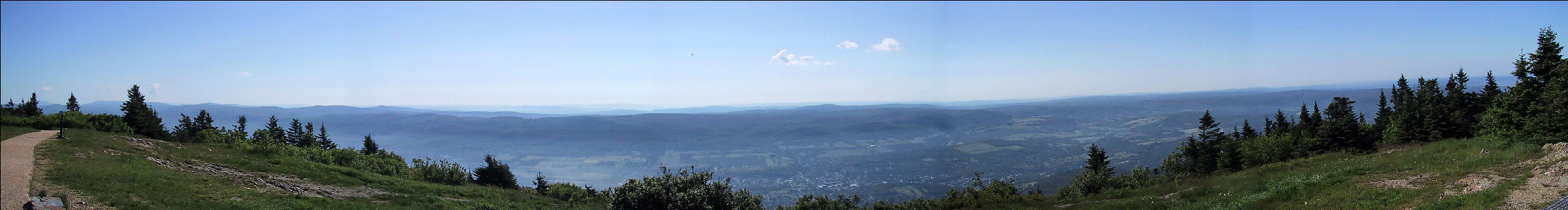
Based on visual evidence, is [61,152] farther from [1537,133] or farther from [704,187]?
[1537,133]

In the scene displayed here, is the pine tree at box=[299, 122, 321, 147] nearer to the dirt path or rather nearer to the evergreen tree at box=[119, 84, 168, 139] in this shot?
the evergreen tree at box=[119, 84, 168, 139]

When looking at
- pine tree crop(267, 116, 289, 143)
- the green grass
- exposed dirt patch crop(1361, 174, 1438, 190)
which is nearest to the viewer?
exposed dirt patch crop(1361, 174, 1438, 190)

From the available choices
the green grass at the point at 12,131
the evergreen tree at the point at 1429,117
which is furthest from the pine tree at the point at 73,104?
the evergreen tree at the point at 1429,117

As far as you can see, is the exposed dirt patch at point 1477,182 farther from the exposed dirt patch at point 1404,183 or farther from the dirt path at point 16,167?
the dirt path at point 16,167

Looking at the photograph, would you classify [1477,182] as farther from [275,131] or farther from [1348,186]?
[275,131]

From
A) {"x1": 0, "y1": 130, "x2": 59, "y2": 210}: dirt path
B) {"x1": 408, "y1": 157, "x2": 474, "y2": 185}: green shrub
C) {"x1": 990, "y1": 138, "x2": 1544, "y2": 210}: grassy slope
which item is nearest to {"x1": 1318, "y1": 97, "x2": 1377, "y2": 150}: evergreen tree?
{"x1": 990, "y1": 138, "x2": 1544, "y2": 210}: grassy slope

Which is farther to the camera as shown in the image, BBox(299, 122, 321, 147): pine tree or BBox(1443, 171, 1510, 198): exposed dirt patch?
BBox(299, 122, 321, 147): pine tree

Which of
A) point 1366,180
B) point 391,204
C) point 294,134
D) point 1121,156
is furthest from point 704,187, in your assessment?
point 1121,156
